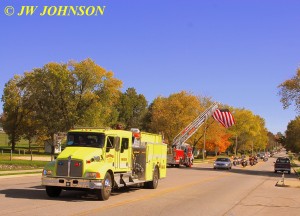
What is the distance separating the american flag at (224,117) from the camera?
5619 cm

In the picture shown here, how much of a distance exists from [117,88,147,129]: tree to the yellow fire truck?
103691 millimetres

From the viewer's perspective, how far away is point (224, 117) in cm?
5678

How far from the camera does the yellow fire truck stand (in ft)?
50.1

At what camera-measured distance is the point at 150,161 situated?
20.6 metres

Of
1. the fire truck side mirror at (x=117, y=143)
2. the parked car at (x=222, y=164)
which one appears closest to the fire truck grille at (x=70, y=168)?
the fire truck side mirror at (x=117, y=143)

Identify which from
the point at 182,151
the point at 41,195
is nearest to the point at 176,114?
the point at 182,151

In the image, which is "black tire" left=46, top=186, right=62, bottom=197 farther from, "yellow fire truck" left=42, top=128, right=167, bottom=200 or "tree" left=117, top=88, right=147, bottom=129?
"tree" left=117, top=88, right=147, bottom=129

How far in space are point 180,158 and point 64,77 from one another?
27.9 meters

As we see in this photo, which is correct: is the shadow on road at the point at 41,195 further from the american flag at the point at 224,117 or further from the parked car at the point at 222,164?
the american flag at the point at 224,117

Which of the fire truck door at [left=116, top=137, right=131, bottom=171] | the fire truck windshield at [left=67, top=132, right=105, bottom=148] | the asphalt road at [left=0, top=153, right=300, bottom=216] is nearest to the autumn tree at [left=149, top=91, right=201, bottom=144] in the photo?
the asphalt road at [left=0, top=153, right=300, bottom=216]

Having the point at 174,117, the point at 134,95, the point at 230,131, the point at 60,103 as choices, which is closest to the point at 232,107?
the point at 230,131

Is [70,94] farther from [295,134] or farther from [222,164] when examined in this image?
[295,134]

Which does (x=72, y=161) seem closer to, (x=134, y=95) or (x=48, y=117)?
(x=48, y=117)

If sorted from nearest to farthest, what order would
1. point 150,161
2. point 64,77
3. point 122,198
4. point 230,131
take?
point 122,198
point 150,161
point 64,77
point 230,131
